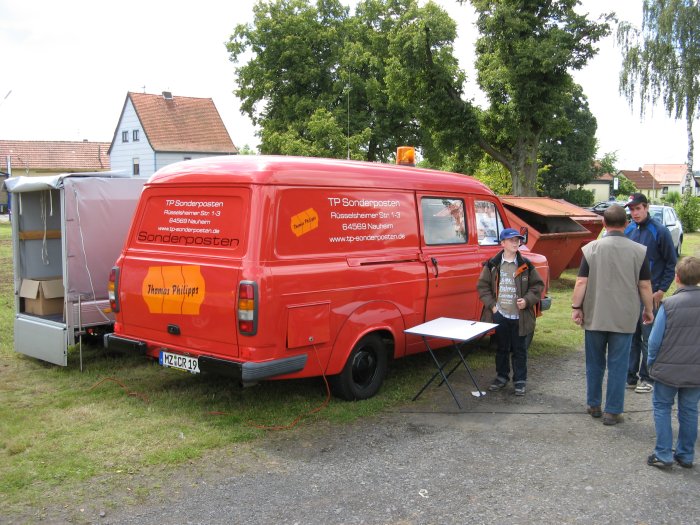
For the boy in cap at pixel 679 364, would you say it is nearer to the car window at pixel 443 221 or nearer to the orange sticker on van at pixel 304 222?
the car window at pixel 443 221

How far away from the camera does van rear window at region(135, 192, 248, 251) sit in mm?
5094

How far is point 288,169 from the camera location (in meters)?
5.13

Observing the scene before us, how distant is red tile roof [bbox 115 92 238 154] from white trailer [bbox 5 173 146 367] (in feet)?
122

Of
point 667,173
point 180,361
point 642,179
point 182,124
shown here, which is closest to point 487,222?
point 180,361

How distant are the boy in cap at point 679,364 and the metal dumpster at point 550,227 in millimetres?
7950

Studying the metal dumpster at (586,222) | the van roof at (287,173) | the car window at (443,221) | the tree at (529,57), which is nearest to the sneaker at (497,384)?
the car window at (443,221)

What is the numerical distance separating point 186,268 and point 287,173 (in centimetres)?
115

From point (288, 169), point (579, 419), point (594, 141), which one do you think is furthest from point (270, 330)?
point (594, 141)

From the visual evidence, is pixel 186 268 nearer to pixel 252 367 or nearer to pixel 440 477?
pixel 252 367

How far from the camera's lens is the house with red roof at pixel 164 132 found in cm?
4341

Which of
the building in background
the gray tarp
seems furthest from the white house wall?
the gray tarp

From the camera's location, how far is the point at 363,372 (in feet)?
19.2

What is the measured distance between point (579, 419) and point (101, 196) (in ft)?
17.6

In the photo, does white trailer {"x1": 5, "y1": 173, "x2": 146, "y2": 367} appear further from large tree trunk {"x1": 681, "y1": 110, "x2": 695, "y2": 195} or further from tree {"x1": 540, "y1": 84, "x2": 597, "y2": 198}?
tree {"x1": 540, "y1": 84, "x2": 597, "y2": 198}
